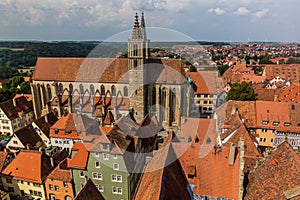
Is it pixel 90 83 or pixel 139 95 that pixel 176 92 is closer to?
pixel 139 95

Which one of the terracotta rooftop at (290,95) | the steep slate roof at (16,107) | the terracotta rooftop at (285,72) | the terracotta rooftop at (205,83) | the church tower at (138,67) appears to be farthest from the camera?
the terracotta rooftop at (285,72)

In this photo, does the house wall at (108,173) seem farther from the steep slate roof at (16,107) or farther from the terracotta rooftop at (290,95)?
the terracotta rooftop at (290,95)

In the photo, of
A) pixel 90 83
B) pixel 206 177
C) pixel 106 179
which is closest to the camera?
pixel 206 177

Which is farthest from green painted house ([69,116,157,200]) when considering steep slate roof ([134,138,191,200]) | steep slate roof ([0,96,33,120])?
steep slate roof ([0,96,33,120])

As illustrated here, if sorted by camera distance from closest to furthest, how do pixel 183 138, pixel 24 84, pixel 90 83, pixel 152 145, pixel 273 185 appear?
pixel 273 185 → pixel 183 138 → pixel 152 145 → pixel 90 83 → pixel 24 84

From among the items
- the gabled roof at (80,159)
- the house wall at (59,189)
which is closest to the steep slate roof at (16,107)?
the house wall at (59,189)

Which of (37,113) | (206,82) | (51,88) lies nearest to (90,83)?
(51,88)

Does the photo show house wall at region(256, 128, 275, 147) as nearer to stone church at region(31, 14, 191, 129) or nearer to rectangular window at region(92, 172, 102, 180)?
stone church at region(31, 14, 191, 129)

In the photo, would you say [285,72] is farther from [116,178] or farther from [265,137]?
[116,178]
